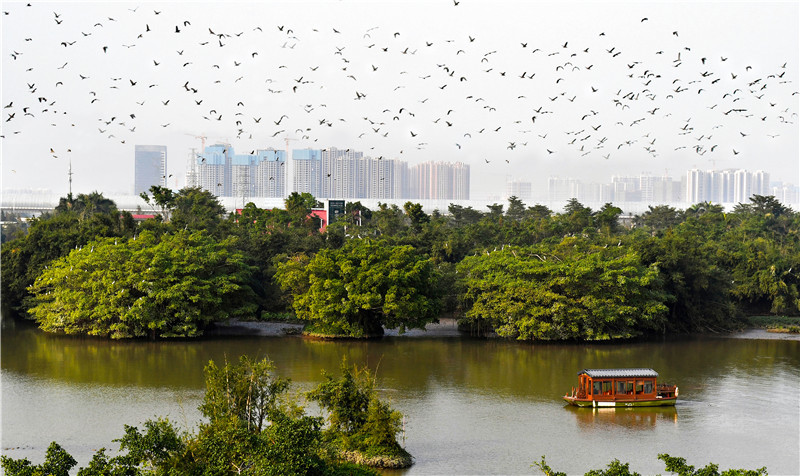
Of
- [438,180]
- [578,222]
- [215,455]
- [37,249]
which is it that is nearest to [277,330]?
[37,249]

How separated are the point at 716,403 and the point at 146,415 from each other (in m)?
11.8

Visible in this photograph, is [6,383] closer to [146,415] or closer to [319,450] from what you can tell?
[146,415]

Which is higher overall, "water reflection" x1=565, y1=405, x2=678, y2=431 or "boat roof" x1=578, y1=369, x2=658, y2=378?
"boat roof" x1=578, y1=369, x2=658, y2=378

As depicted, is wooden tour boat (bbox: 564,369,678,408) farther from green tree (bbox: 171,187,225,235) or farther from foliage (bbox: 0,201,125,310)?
foliage (bbox: 0,201,125,310)

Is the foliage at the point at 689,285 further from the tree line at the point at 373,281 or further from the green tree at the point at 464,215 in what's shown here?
the green tree at the point at 464,215

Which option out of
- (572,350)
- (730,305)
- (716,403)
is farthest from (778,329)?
(716,403)

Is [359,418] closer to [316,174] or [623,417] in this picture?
[623,417]

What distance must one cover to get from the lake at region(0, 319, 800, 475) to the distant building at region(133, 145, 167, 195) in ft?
206

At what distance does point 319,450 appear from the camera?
36.4ft

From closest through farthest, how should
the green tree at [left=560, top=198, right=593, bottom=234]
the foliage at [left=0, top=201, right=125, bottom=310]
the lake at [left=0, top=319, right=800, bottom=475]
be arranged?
the lake at [left=0, top=319, right=800, bottom=475] < the foliage at [left=0, top=201, right=125, bottom=310] < the green tree at [left=560, top=198, right=593, bottom=234]

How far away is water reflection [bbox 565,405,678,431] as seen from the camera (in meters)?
16.0

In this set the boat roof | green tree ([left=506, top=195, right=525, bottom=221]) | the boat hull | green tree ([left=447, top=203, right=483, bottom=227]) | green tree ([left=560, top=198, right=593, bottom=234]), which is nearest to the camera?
the boat hull

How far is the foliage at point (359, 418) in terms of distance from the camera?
13.4m

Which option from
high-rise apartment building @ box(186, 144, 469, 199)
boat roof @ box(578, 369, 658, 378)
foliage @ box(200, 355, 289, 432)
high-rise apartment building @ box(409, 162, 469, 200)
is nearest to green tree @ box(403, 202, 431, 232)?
boat roof @ box(578, 369, 658, 378)
